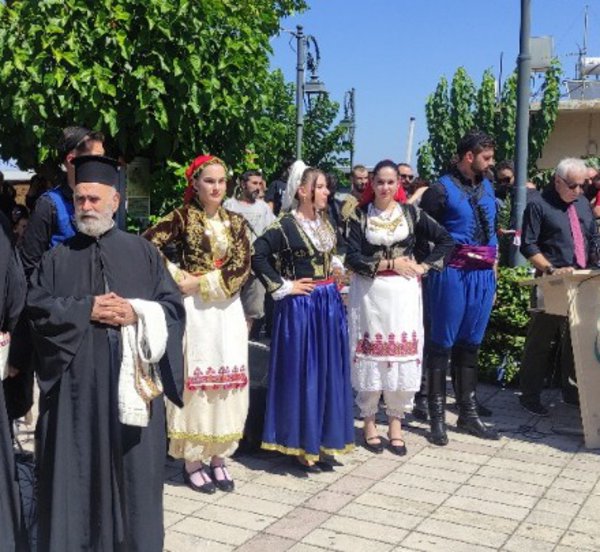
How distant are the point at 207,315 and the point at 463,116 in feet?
64.8

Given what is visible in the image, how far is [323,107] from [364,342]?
17.3 metres

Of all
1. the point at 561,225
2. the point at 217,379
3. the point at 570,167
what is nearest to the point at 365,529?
the point at 217,379

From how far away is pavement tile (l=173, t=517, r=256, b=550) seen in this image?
4070 mm

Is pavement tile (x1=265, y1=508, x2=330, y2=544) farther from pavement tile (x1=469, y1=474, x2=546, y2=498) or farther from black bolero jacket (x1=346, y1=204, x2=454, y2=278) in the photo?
black bolero jacket (x1=346, y1=204, x2=454, y2=278)

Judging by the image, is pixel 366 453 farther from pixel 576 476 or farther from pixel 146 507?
pixel 146 507

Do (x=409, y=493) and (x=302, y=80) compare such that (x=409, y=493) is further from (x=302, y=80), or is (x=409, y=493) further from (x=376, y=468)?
(x=302, y=80)

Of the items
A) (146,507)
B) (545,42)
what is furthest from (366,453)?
(545,42)

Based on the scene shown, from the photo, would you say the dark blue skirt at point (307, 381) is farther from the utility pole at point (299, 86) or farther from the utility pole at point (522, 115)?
the utility pole at point (299, 86)

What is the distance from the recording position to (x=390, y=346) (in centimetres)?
542

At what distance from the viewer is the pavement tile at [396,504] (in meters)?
4.51

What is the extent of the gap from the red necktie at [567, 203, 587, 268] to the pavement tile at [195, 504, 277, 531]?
317 centimetres

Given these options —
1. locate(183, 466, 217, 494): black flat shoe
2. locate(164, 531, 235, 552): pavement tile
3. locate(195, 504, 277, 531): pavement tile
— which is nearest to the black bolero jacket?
locate(183, 466, 217, 494): black flat shoe

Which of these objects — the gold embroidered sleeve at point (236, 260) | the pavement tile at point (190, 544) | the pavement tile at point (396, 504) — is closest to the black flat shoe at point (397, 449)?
the pavement tile at point (396, 504)

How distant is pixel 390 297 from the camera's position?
538 cm
